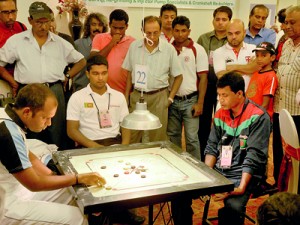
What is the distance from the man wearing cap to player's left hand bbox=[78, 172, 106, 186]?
5.49 ft

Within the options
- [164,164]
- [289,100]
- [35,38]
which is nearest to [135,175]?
[164,164]

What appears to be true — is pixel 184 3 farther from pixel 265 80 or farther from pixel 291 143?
pixel 291 143

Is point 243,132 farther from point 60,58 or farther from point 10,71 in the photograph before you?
point 10,71

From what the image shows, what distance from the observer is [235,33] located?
3.75 meters

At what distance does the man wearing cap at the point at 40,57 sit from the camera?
3639mm

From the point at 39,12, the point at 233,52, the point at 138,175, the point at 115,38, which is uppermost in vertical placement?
the point at 39,12

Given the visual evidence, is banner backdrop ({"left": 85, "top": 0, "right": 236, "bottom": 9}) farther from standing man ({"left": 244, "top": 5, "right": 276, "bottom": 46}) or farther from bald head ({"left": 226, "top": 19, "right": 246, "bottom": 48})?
bald head ({"left": 226, "top": 19, "right": 246, "bottom": 48})

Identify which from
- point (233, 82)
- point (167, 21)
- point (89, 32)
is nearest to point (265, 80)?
point (233, 82)

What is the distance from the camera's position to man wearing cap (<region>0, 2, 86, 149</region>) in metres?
3.64

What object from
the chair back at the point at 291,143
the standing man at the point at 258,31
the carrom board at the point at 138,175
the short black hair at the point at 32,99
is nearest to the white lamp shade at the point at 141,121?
the carrom board at the point at 138,175

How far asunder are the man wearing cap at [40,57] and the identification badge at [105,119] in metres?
0.64

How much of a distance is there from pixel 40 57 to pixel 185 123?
1520 mm

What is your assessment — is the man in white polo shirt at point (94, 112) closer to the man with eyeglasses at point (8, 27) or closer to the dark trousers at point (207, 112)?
the man with eyeglasses at point (8, 27)

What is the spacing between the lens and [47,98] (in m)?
2.28
